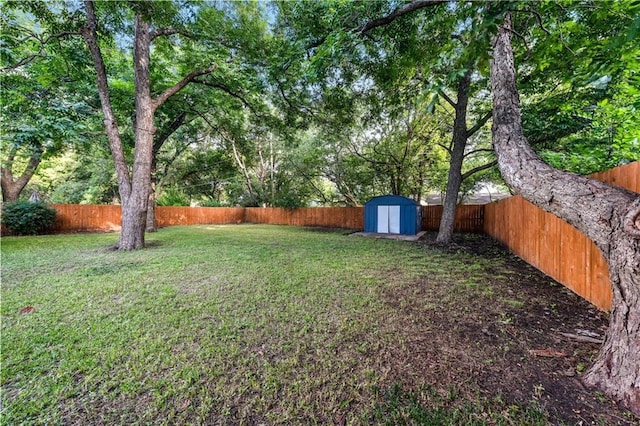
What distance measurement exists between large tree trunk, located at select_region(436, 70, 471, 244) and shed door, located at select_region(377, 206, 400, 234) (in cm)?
277

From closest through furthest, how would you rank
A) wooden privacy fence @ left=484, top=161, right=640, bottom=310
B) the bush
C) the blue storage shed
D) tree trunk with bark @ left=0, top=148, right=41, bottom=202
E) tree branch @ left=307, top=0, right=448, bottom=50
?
wooden privacy fence @ left=484, top=161, right=640, bottom=310
tree branch @ left=307, top=0, right=448, bottom=50
the bush
tree trunk with bark @ left=0, top=148, right=41, bottom=202
the blue storage shed

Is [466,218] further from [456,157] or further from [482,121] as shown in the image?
[482,121]

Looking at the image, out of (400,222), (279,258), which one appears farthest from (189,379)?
(400,222)

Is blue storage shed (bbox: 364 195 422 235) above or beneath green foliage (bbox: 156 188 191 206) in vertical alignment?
beneath

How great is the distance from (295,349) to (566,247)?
3.71 meters

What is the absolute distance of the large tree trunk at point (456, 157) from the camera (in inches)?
266

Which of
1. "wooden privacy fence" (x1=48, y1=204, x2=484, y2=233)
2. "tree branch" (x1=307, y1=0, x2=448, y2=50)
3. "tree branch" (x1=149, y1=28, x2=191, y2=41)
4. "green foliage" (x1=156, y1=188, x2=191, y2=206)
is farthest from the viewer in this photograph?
"green foliage" (x1=156, y1=188, x2=191, y2=206)

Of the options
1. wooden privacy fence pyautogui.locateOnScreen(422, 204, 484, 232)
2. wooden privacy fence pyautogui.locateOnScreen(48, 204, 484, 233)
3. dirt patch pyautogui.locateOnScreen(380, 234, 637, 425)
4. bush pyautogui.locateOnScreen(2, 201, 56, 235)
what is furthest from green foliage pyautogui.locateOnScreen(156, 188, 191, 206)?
dirt patch pyautogui.locateOnScreen(380, 234, 637, 425)

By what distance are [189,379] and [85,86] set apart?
28.3ft

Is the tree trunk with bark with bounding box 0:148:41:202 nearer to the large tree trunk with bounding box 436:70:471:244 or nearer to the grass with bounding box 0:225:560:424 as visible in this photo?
the grass with bounding box 0:225:560:424

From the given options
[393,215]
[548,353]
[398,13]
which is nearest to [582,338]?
[548,353]

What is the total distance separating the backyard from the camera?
54.1 inches

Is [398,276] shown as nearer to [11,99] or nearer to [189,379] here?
[189,379]

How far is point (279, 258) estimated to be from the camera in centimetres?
524
